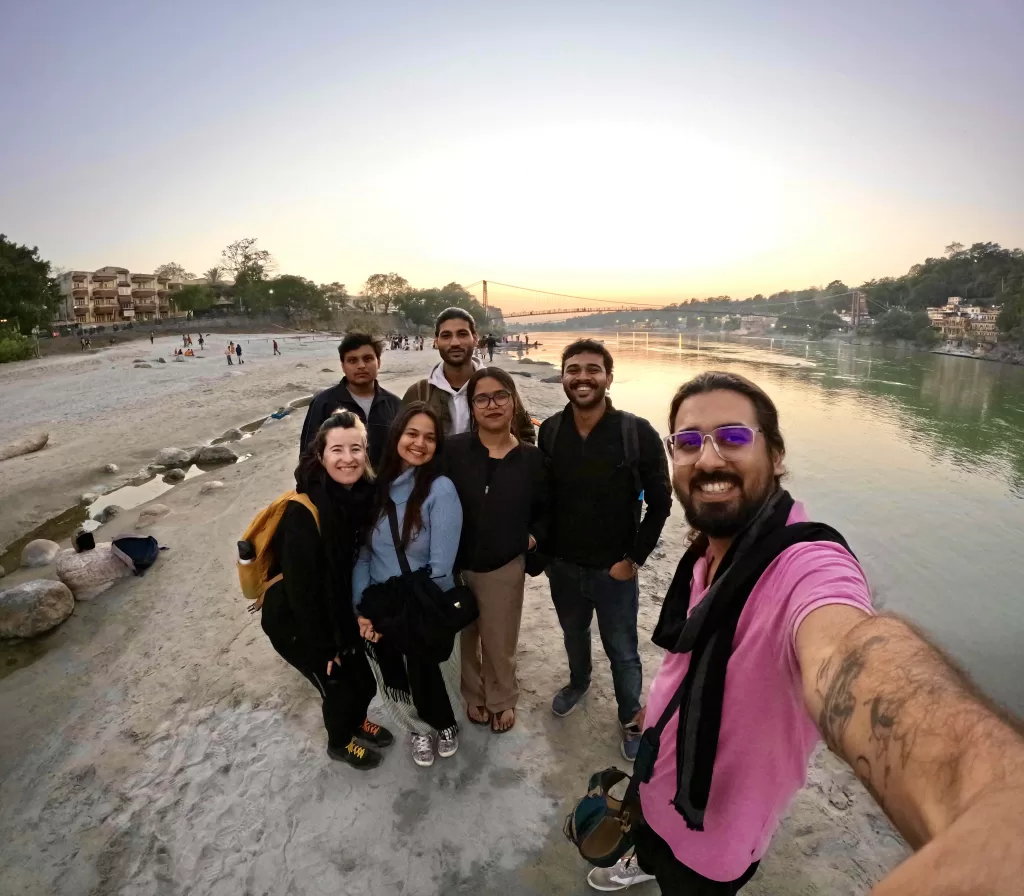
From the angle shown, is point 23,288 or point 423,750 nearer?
point 423,750

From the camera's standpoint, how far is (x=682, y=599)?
147 centimetres

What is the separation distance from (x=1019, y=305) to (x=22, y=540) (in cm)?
6132

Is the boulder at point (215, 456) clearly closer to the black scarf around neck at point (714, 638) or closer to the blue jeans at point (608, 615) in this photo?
the blue jeans at point (608, 615)

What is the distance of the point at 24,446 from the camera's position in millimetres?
9867

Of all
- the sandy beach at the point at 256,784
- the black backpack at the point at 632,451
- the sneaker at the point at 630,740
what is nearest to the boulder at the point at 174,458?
the sandy beach at the point at 256,784

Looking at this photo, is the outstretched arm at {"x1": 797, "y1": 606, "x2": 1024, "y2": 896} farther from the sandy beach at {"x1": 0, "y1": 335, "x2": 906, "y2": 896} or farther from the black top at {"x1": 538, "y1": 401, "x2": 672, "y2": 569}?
the sandy beach at {"x1": 0, "y1": 335, "x2": 906, "y2": 896}

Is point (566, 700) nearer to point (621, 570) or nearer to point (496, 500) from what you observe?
point (621, 570)

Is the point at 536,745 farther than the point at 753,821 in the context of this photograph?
Yes

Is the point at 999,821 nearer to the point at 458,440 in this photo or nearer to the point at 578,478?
the point at 578,478

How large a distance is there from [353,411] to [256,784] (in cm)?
206

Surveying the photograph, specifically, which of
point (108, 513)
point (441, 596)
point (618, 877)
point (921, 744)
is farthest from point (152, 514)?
point (921, 744)

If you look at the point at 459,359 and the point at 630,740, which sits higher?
the point at 459,359

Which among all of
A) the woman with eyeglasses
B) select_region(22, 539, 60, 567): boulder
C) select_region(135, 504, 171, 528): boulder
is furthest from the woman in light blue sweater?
select_region(135, 504, 171, 528): boulder

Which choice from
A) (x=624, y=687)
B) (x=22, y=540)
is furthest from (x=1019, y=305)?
(x=22, y=540)
